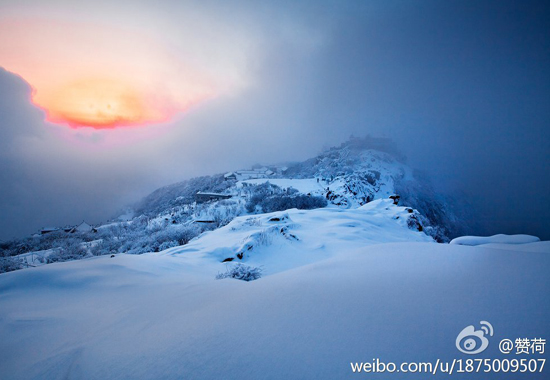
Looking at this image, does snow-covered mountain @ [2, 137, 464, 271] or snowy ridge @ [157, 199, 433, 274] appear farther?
snow-covered mountain @ [2, 137, 464, 271]

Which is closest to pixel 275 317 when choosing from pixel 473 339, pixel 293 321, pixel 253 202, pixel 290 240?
pixel 293 321

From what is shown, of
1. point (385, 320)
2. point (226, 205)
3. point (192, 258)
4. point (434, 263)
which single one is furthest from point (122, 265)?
point (226, 205)

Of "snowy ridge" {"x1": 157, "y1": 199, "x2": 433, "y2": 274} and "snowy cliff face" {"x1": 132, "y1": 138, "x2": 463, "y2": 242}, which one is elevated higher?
"snowy cliff face" {"x1": 132, "y1": 138, "x2": 463, "y2": 242}

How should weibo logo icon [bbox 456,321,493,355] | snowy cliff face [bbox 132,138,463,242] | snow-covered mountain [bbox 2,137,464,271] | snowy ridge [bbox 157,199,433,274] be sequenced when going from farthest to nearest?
1. snowy cliff face [bbox 132,138,463,242]
2. snow-covered mountain [bbox 2,137,464,271]
3. snowy ridge [bbox 157,199,433,274]
4. weibo logo icon [bbox 456,321,493,355]

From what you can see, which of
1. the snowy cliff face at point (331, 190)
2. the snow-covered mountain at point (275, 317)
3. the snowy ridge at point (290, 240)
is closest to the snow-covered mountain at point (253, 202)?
the snowy cliff face at point (331, 190)

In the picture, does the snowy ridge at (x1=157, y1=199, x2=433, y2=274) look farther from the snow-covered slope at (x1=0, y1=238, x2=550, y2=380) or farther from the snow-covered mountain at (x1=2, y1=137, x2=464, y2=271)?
the snow-covered mountain at (x1=2, y1=137, x2=464, y2=271)

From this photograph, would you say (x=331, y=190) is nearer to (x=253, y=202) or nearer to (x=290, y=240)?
(x=253, y=202)

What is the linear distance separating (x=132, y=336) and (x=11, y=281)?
12.6ft

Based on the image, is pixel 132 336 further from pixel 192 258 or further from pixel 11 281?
pixel 192 258

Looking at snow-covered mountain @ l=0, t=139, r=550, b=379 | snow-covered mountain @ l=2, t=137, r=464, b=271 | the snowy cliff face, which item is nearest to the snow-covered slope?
snow-covered mountain @ l=0, t=139, r=550, b=379

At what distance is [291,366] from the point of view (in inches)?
56.9

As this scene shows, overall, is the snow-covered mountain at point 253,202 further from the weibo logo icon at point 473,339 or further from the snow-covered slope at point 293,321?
the weibo logo icon at point 473,339

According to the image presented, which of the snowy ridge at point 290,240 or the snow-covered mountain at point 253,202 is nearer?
the snowy ridge at point 290,240

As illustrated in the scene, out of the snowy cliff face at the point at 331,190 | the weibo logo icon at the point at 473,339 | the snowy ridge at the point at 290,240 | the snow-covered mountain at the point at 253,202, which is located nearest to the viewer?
the weibo logo icon at the point at 473,339
